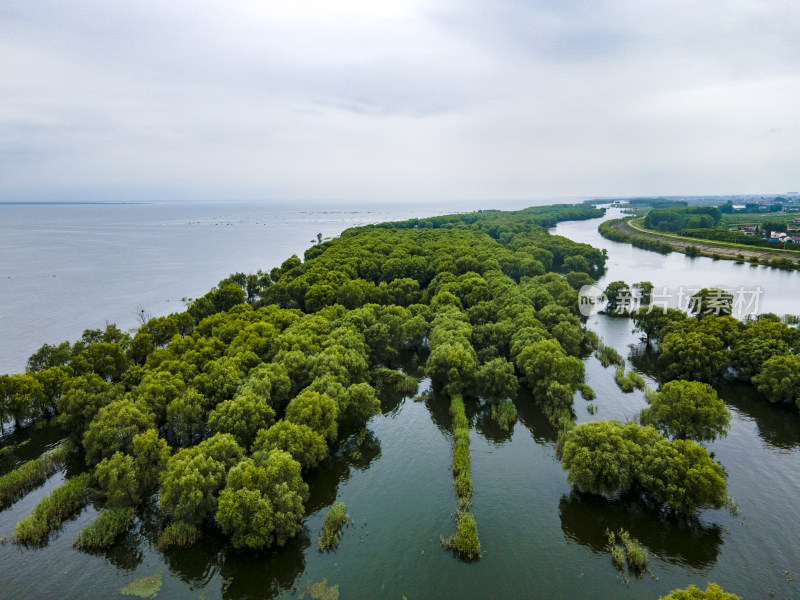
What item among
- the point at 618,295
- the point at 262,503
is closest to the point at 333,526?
the point at 262,503

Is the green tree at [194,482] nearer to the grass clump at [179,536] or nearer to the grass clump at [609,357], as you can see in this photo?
the grass clump at [179,536]

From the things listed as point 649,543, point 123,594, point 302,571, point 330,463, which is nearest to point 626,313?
point 649,543

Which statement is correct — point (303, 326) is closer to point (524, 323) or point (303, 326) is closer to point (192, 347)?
point (192, 347)

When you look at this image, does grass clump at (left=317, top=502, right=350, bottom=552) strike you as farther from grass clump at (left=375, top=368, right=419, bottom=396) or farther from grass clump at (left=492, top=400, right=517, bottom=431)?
grass clump at (left=375, top=368, right=419, bottom=396)

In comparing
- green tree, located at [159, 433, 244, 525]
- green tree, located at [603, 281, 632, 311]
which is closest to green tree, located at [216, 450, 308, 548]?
green tree, located at [159, 433, 244, 525]

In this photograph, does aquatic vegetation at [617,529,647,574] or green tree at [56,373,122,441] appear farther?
green tree at [56,373,122,441]
